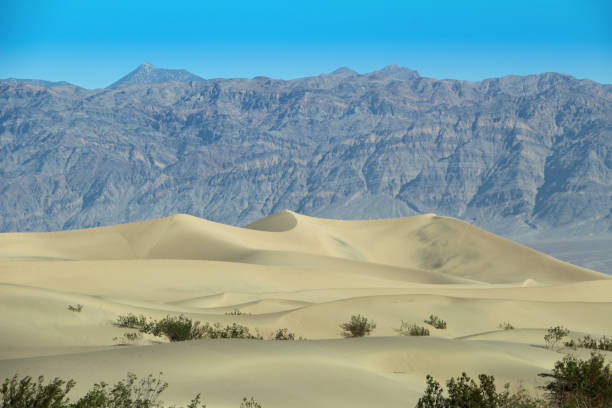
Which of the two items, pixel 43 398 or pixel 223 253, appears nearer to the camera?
pixel 43 398

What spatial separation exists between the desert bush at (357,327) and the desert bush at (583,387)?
783cm

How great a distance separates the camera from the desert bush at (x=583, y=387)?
990 cm

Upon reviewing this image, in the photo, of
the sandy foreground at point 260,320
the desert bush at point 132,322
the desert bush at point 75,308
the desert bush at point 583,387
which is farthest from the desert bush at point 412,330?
the desert bush at point 75,308

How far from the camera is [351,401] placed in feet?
31.7

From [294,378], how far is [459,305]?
535 inches

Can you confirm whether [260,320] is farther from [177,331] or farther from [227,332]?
[177,331]

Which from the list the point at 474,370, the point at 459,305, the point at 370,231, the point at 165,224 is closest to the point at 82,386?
the point at 474,370

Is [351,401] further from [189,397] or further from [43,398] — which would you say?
[43,398]

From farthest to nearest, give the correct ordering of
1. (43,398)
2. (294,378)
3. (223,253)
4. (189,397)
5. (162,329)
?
1. (223,253)
2. (162,329)
3. (294,378)
4. (189,397)
5. (43,398)

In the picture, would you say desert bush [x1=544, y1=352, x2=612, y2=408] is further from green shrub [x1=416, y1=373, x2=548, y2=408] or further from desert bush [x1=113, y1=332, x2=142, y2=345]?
desert bush [x1=113, y1=332, x2=142, y2=345]

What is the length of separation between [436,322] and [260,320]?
524 cm

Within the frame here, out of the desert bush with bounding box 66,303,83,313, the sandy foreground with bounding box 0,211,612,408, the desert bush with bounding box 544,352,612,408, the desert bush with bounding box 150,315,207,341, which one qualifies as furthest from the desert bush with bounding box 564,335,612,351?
the desert bush with bounding box 66,303,83,313

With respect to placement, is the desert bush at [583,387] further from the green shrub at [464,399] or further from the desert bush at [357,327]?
the desert bush at [357,327]

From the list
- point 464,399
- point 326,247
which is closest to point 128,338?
point 464,399
